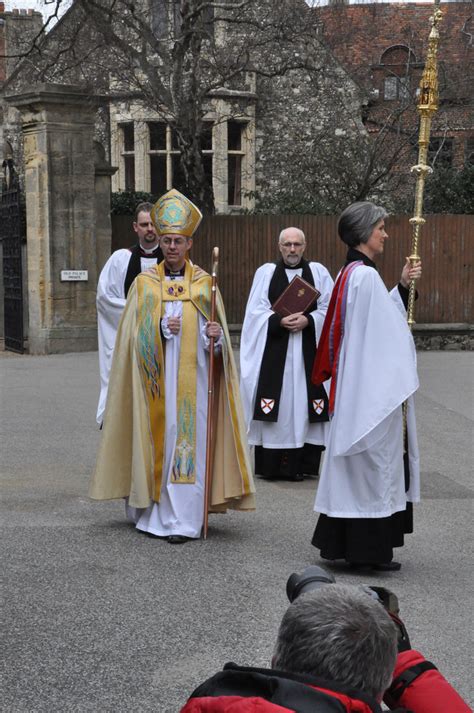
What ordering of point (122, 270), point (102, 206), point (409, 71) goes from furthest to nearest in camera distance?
1. point (409, 71)
2. point (102, 206)
3. point (122, 270)

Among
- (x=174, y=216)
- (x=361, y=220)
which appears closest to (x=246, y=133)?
(x=174, y=216)

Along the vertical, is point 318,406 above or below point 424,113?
below

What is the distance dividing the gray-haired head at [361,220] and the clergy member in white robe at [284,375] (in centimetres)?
258

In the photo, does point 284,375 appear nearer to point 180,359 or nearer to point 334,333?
point 180,359

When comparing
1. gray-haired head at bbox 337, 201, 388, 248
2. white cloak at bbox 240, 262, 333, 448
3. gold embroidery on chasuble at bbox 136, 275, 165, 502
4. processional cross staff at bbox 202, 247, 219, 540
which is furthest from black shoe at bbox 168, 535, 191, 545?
white cloak at bbox 240, 262, 333, 448

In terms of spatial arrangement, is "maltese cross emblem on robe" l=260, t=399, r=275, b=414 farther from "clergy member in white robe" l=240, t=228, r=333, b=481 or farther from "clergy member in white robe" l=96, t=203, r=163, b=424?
"clergy member in white robe" l=96, t=203, r=163, b=424

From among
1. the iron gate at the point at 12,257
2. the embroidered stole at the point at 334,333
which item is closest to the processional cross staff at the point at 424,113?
the embroidered stole at the point at 334,333

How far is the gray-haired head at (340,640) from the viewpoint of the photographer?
2217 mm

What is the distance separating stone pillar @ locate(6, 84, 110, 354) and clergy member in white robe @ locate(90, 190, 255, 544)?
993cm

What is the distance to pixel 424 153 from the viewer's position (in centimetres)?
641

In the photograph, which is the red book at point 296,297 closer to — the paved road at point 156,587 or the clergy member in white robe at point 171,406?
the paved road at point 156,587

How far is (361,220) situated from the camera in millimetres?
6074

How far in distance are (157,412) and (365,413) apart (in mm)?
1368

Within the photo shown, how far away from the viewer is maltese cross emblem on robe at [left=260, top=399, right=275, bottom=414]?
8672 mm
